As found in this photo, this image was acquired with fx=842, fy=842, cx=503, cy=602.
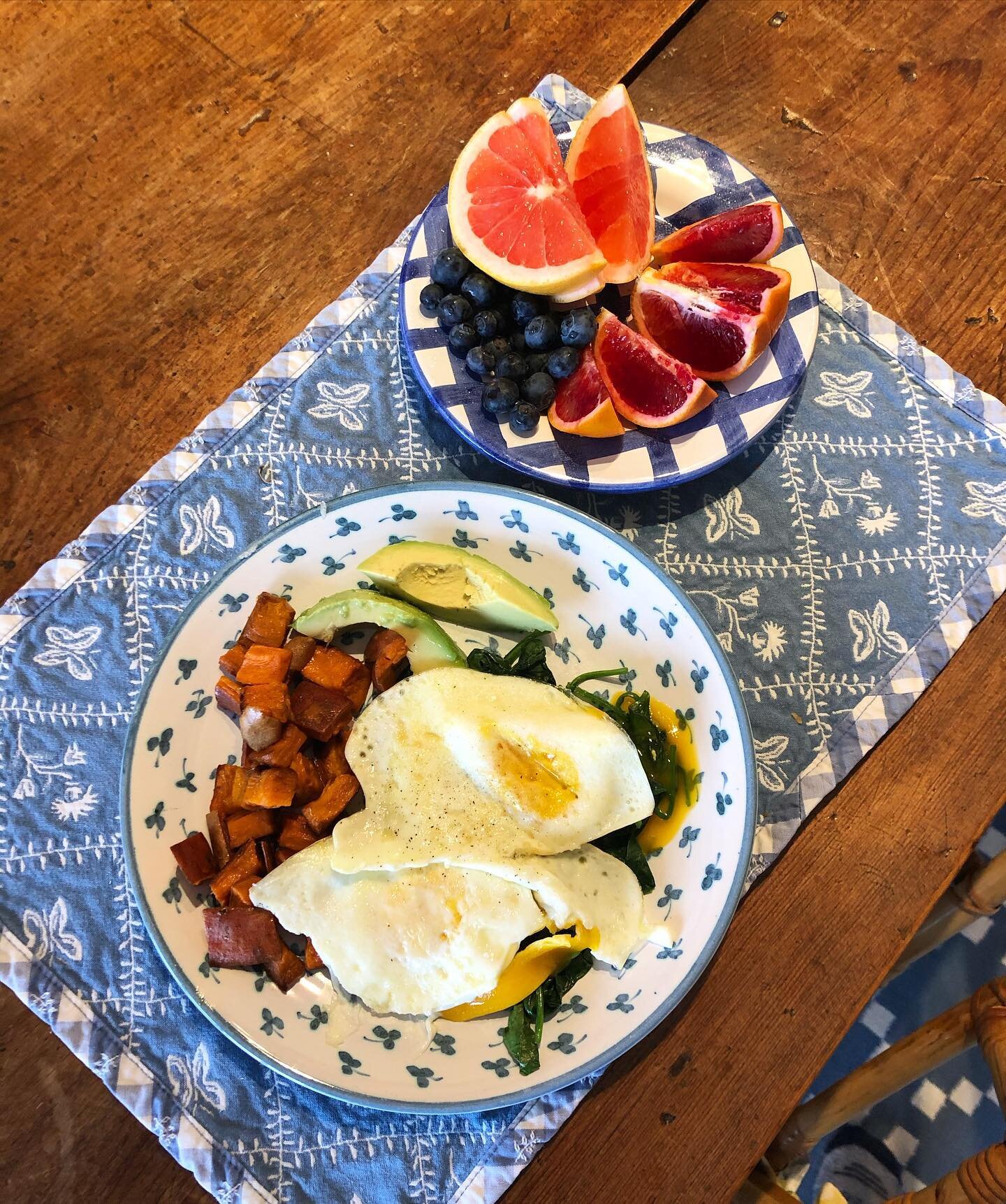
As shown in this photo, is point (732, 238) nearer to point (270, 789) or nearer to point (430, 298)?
point (430, 298)

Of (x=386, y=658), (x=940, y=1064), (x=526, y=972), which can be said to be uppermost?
(x=386, y=658)

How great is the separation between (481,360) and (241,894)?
40.8 inches

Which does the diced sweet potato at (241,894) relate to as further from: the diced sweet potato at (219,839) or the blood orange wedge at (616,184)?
the blood orange wedge at (616,184)

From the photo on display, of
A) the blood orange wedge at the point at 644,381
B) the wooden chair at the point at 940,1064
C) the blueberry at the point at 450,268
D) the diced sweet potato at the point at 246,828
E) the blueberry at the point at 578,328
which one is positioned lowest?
the wooden chair at the point at 940,1064

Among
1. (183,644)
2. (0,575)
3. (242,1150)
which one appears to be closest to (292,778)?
(183,644)

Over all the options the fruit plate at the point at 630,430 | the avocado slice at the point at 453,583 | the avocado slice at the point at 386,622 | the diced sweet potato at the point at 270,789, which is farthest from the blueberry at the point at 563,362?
the diced sweet potato at the point at 270,789

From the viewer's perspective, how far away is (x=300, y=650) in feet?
4.85

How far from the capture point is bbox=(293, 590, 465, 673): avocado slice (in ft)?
4.77

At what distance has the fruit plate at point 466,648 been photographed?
1313 mm

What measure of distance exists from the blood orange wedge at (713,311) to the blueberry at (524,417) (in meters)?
0.31

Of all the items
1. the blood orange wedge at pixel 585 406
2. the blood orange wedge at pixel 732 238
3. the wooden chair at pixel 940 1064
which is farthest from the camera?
the blood orange wedge at pixel 732 238

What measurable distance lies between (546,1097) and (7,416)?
1652mm

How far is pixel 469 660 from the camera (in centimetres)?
156

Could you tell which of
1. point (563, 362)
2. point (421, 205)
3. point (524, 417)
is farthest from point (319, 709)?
point (421, 205)
